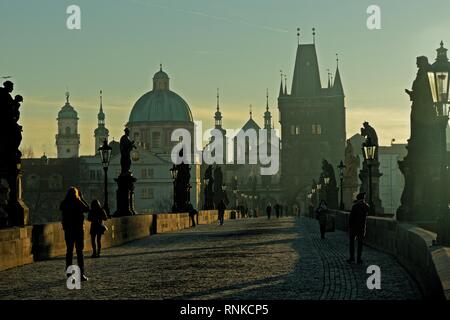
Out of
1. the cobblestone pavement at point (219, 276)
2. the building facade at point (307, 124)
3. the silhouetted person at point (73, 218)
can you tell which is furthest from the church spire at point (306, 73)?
the silhouetted person at point (73, 218)

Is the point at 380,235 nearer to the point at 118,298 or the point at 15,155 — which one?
the point at 15,155

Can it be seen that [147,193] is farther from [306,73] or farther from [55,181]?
[306,73]

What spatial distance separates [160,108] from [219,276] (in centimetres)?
16462

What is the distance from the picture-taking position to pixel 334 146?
180 meters

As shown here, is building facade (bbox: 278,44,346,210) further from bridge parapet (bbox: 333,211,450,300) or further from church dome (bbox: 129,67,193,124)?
bridge parapet (bbox: 333,211,450,300)

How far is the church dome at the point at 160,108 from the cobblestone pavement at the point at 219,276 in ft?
508

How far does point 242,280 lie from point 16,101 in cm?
907

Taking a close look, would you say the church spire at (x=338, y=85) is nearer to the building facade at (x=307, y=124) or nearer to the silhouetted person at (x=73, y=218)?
the building facade at (x=307, y=124)

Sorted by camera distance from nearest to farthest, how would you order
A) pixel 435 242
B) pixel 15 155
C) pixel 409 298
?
pixel 409 298
pixel 435 242
pixel 15 155

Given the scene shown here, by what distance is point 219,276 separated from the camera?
17625 millimetres

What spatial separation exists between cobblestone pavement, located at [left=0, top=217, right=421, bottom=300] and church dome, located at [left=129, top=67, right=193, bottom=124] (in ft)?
508
